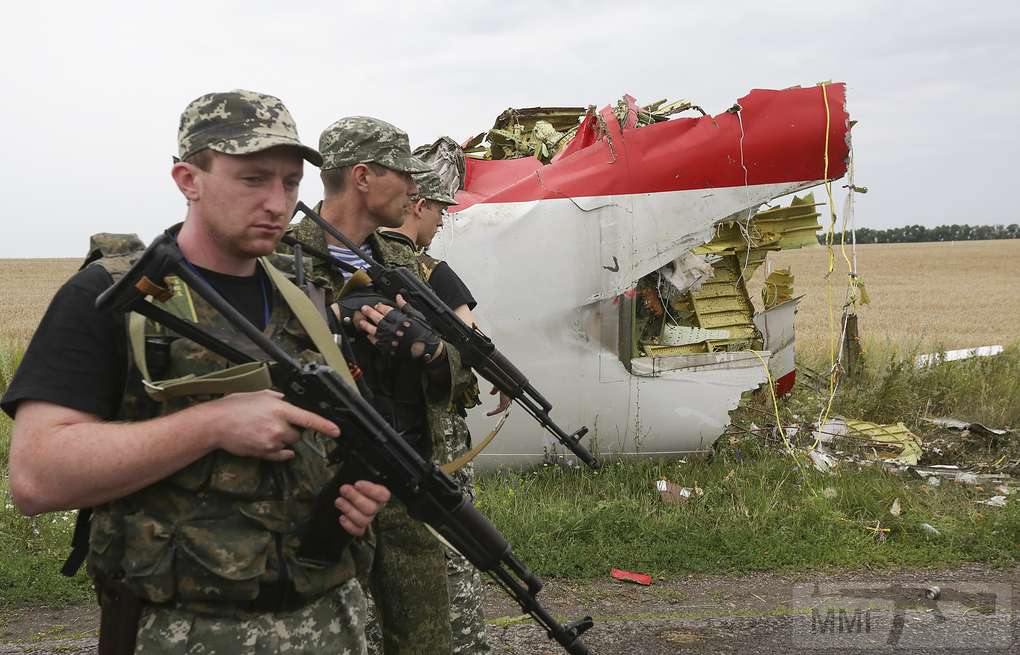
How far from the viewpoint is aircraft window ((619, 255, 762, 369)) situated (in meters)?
6.45

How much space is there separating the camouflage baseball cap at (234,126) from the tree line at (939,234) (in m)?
68.8

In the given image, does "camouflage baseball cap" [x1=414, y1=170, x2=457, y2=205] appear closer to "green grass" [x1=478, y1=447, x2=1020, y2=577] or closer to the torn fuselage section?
"green grass" [x1=478, y1=447, x2=1020, y2=577]

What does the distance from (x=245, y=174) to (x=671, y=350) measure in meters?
5.09

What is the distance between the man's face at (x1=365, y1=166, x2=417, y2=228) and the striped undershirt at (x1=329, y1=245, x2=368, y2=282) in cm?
16

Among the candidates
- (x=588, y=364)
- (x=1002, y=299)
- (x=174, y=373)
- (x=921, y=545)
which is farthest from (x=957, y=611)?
(x=1002, y=299)

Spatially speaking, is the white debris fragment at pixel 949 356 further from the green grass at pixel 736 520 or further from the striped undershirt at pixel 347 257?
the striped undershirt at pixel 347 257

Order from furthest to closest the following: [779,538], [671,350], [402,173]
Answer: [671,350], [779,538], [402,173]

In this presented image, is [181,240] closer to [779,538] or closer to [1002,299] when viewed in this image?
[779,538]

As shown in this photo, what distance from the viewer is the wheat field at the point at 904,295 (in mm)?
17155

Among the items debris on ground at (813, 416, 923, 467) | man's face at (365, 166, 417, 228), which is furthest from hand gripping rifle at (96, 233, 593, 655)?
debris on ground at (813, 416, 923, 467)

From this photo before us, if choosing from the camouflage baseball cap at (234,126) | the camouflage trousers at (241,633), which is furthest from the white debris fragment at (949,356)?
the camouflage baseball cap at (234,126)

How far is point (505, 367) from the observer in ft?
11.6

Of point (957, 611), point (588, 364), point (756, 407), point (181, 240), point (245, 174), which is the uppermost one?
point (245, 174)

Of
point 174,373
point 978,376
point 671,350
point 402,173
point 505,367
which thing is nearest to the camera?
point 174,373
